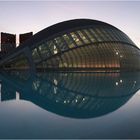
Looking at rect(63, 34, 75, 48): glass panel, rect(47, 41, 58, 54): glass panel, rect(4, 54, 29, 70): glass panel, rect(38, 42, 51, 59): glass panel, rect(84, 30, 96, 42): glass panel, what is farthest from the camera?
rect(84, 30, 96, 42): glass panel

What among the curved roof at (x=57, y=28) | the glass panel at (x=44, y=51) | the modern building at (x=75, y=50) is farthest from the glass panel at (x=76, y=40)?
the glass panel at (x=44, y=51)

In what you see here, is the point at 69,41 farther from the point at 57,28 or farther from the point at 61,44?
the point at 57,28

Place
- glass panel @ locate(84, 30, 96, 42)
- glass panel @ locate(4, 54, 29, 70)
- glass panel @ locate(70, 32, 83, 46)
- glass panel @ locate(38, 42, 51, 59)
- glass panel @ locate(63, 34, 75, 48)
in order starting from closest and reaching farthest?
glass panel @ locate(38, 42, 51, 59) → glass panel @ locate(4, 54, 29, 70) → glass panel @ locate(63, 34, 75, 48) → glass panel @ locate(70, 32, 83, 46) → glass panel @ locate(84, 30, 96, 42)

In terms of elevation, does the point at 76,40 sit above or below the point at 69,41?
above

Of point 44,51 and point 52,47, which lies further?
point 52,47

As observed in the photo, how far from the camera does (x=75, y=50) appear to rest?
38344mm

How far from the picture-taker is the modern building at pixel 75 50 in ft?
119

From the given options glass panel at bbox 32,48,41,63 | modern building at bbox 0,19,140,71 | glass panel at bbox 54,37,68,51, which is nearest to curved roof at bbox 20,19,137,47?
modern building at bbox 0,19,140,71

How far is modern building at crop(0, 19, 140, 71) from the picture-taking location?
36.3 meters

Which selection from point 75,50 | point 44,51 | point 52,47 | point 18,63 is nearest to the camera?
point 44,51

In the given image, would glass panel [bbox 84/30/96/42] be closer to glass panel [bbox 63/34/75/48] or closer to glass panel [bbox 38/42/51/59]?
glass panel [bbox 63/34/75/48]

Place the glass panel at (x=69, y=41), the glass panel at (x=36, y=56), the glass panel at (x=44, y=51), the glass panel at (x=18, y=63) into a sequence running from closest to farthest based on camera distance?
the glass panel at (x=36, y=56)
the glass panel at (x=44, y=51)
the glass panel at (x=18, y=63)
the glass panel at (x=69, y=41)

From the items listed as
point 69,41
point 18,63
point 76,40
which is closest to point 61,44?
point 69,41

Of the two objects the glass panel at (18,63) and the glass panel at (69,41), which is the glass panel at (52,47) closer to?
the glass panel at (69,41)
